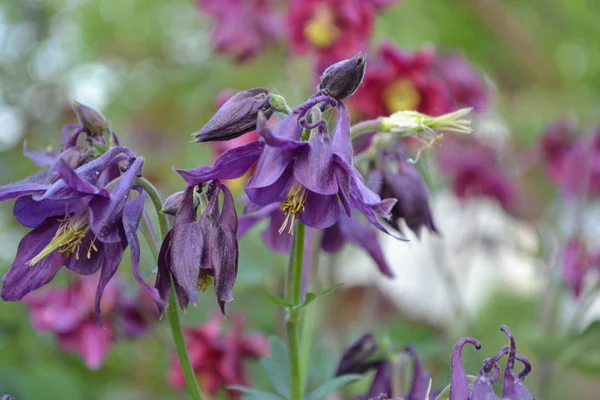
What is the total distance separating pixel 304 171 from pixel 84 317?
2.65 ft

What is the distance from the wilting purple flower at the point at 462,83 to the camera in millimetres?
1605

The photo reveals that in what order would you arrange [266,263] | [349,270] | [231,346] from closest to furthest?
[231,346] → [266,263] → [349,270]

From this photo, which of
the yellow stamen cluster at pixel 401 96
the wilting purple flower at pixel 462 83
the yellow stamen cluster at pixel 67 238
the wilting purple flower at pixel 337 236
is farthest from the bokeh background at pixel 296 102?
the yellow stamen cluster at pixel 67 238

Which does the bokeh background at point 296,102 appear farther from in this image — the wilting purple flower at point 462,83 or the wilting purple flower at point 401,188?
the wilting purple flower at point 401,188

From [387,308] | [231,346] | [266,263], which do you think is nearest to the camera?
[231,346]

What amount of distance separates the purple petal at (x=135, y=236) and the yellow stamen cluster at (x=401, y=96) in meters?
0.80

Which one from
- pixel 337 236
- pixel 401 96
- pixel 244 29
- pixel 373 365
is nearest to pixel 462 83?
pixel 401 96

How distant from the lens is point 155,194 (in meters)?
0.76

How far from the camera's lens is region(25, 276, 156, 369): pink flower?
1317mm

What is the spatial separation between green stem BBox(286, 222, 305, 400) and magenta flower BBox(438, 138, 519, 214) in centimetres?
102

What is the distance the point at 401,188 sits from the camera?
916 millimetres

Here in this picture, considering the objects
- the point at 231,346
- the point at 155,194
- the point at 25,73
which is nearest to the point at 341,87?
the point at 155,194

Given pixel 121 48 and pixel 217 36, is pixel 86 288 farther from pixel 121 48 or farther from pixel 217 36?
pixel 121 48

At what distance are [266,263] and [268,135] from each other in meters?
1.01
